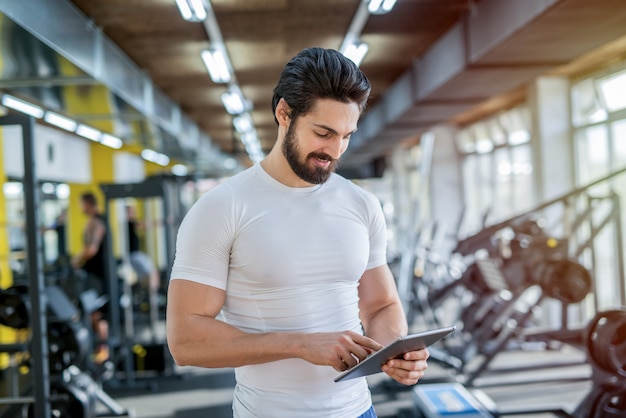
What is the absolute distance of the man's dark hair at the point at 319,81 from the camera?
1.35 metres

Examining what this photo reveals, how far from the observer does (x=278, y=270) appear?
1339mm

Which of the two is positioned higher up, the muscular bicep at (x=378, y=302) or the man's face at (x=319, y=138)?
the man's face at (x=319, y=138)

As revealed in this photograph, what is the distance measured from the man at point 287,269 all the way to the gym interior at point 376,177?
94.0 inches

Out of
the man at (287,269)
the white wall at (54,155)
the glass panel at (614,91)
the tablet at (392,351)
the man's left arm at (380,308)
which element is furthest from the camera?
the white wall at (54,155)

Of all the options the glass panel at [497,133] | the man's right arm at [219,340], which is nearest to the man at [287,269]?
the man's right arm at [219,340]

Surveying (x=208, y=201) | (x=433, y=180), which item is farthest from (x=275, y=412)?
(x=433, y=180)

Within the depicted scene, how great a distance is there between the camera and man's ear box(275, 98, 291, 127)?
1.40 meters

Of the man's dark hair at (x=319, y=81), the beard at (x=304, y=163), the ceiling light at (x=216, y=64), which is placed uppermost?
the ceiling light at (x=216, y=64)

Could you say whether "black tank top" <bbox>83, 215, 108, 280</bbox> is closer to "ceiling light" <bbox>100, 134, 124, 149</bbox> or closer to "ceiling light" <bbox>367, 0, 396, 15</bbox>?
"ceiling light" <bbox>100, 134, 124, 149</bbox>

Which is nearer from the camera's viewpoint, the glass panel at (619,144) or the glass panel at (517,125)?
the glass panel at (619,144)

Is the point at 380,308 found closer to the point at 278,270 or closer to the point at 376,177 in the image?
the point at 278,270

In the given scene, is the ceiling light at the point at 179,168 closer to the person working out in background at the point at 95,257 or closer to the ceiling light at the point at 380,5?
the person working out in background at the point at 95,257

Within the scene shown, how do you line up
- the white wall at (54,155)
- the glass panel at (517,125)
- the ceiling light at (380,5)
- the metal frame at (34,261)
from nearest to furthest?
the metal frame at (34,261), the ceiling light at (380,5), the white wall at (54,155), the glass panel at (517,125)

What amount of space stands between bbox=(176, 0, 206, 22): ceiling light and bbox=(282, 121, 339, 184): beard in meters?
2.94
